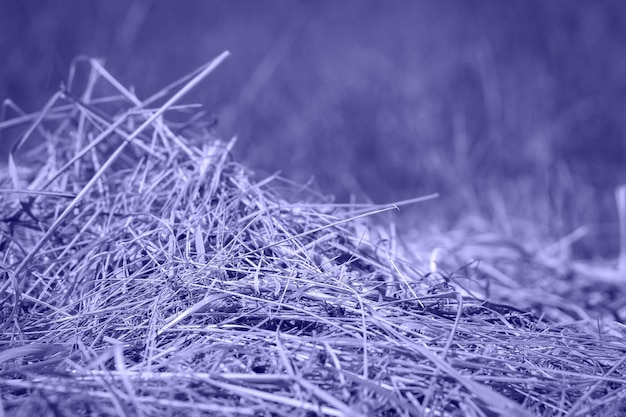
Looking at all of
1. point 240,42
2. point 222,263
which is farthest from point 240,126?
point 222,263

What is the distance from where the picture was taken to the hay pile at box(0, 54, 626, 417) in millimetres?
937

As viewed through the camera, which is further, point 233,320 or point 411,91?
point 411,91

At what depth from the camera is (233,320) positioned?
107 centimetres

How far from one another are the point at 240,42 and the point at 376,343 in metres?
2.98

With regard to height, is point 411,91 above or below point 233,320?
above

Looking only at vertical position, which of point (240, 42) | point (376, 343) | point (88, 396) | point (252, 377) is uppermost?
point (240, 42)

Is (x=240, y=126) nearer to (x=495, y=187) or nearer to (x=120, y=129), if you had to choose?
(x=495, y=187)

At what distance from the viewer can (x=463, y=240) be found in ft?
6.31

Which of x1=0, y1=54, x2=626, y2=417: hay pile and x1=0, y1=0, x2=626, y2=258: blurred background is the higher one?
x1=0, y1=0, x2=626, y2=258: blurred background

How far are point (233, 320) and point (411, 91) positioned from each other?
236 centimetres

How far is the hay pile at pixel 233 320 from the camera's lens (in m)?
0.94

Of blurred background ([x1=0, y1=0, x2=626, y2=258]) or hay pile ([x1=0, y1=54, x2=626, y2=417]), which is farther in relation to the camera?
blurred background ([x1=0, y1=0, x2=626, y2=258])

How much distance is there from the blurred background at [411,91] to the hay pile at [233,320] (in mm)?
1046

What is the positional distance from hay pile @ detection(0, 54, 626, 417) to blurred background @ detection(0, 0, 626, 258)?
1046 millimetres
